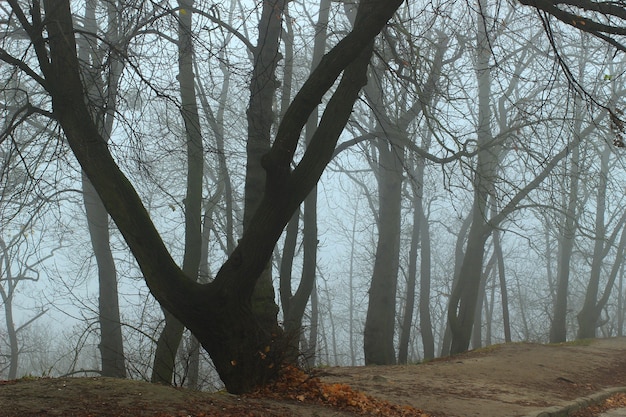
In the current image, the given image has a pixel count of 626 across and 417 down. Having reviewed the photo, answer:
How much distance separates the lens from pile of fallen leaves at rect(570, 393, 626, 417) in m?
8.98

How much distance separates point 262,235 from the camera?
621 cm

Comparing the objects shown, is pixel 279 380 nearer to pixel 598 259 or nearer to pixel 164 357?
pixel 164 357

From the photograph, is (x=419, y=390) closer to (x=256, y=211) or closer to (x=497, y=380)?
(x=497, y=380)

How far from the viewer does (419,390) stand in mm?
8930

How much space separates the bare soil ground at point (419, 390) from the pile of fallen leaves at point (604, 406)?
12 centimetres

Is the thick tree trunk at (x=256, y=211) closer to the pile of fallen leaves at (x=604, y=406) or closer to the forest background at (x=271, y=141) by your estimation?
the forest background at (x=271, y=141)

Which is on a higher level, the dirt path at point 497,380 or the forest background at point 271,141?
the forest background at point 271,141

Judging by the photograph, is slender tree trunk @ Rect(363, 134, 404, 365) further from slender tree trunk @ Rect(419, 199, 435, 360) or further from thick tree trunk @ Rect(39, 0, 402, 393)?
thick tree trunk @ Rect(39, 0, 402, 393)

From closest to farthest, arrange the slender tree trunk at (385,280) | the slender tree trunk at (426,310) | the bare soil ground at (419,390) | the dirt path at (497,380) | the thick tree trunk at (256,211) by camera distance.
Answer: the bare soil ground at (419,390), the thick tree trunk at (256,211), the dirt path at (497,380), the slender tree trunk at (385,280), the slender tree trunk at (426,310)

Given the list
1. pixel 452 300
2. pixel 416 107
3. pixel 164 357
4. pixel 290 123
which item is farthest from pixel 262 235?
pixel 452 300

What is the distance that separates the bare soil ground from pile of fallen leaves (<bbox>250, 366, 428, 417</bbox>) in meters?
0.07

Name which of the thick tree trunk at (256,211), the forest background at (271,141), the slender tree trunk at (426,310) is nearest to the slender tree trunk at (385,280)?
the forest background at (271,141)

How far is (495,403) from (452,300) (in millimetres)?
10673

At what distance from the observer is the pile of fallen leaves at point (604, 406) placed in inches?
353
